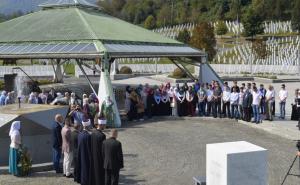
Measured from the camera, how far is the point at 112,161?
9633 millimetres

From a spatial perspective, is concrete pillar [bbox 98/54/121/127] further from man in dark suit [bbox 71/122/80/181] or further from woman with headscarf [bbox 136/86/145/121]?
man in dark suit [bbox 71/122/80/181]

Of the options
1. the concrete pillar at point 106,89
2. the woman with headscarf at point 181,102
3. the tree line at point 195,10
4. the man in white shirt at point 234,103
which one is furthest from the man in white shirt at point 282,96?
the tree line at point 195,10

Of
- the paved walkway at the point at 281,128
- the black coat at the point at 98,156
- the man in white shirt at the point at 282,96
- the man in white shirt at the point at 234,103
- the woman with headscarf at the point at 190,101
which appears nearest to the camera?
the black coat at the point at 98,156

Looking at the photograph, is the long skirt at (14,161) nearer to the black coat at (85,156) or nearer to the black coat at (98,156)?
the black coat at (85,156)

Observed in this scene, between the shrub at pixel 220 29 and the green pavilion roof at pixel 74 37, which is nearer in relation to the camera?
the green pavilion roof at pixel 74 37

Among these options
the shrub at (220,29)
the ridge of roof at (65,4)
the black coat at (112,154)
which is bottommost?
the black coat at (112,154)

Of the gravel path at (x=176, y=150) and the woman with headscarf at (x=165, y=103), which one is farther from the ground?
the woman with headscarf at (x=165, y=103)

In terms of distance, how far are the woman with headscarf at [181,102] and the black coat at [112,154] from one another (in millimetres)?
11120

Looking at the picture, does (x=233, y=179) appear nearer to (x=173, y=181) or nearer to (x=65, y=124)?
(x=173, y=181)

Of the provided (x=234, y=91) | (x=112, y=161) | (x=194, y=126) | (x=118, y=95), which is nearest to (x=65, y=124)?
(x=112, y=161)

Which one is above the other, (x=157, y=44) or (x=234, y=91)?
(x=157, y=44)

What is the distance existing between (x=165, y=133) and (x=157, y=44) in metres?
8.11

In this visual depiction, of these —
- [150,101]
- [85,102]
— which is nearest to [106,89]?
[85,102]

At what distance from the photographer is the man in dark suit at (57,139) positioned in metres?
11.4
